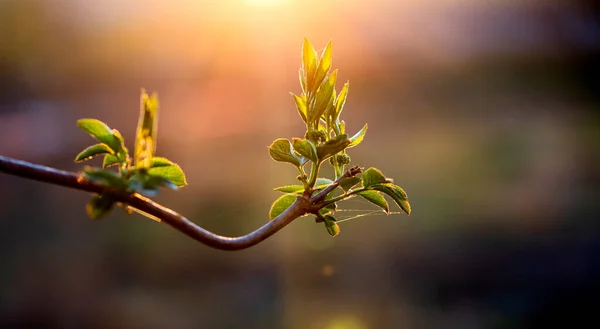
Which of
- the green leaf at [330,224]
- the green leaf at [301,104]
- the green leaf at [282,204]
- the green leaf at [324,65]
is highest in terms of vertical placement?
the green leaf at [324,65]

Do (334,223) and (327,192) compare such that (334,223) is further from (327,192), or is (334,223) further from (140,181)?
(140,181)

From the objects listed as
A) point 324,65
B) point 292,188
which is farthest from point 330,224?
point 324,65

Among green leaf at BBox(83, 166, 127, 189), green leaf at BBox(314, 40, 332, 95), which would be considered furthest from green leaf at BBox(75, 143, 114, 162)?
green leaf at BBox(314, 40, 332, 95)

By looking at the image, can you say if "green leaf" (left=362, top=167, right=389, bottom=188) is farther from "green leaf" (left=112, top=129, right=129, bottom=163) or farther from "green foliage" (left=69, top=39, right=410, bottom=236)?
"green leaf" (left=112, top=129, right=129, bottom=163)

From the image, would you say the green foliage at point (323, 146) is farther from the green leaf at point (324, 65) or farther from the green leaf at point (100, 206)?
the green leaf at point (100, 206)

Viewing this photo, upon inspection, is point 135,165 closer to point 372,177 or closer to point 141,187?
point 141,187

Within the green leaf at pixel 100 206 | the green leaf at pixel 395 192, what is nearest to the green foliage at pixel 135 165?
the green leaf at pixel 100 206
